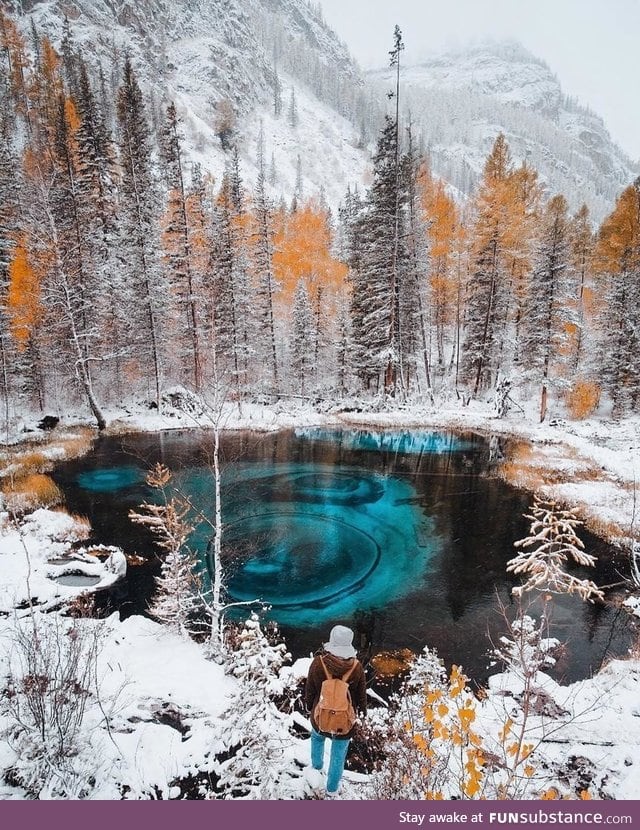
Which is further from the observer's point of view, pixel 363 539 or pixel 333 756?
pixel 363 539

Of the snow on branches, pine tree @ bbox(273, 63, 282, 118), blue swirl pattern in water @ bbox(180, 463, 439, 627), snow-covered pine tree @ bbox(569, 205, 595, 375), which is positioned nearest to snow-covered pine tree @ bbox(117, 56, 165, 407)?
blue swirl pattern in water @ bbox(180, 463, 439, 627)

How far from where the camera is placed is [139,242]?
27.8m

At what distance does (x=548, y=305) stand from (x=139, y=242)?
25706 millimetres

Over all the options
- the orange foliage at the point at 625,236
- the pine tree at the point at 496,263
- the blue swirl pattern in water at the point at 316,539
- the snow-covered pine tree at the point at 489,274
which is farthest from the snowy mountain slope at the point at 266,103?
the blue swirl pattern in water at the point at 316,539

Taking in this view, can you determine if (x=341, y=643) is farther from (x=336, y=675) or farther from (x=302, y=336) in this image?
(x=302, y=336)

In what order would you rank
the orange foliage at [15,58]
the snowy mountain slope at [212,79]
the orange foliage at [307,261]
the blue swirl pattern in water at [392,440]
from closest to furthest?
the blue swirl pattern in water at [392,440]
the orange foliage at [307,261]
the orange foliage at [15,58]
the snowy mountain slope at [212,79]

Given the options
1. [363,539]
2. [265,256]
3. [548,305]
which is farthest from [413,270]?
[363,539]

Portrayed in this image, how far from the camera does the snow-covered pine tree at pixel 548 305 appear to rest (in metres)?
24.8

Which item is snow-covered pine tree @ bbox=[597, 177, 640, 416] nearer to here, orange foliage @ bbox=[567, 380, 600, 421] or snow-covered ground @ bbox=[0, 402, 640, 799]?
orange foliage @ bbox=[567, 380, 600, 421]

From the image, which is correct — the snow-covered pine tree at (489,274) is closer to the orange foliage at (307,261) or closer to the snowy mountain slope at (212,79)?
the orange foliage at (307,261)

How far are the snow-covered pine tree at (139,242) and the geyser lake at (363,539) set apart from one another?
31.2 ft

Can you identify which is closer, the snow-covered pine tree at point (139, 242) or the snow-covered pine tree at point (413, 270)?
the snow-covered pine tree at point (139, 242)

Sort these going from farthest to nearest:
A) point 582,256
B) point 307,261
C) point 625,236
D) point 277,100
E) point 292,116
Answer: point 292,116, point 277,100, point 582,256, point 307,261, point 625,236
